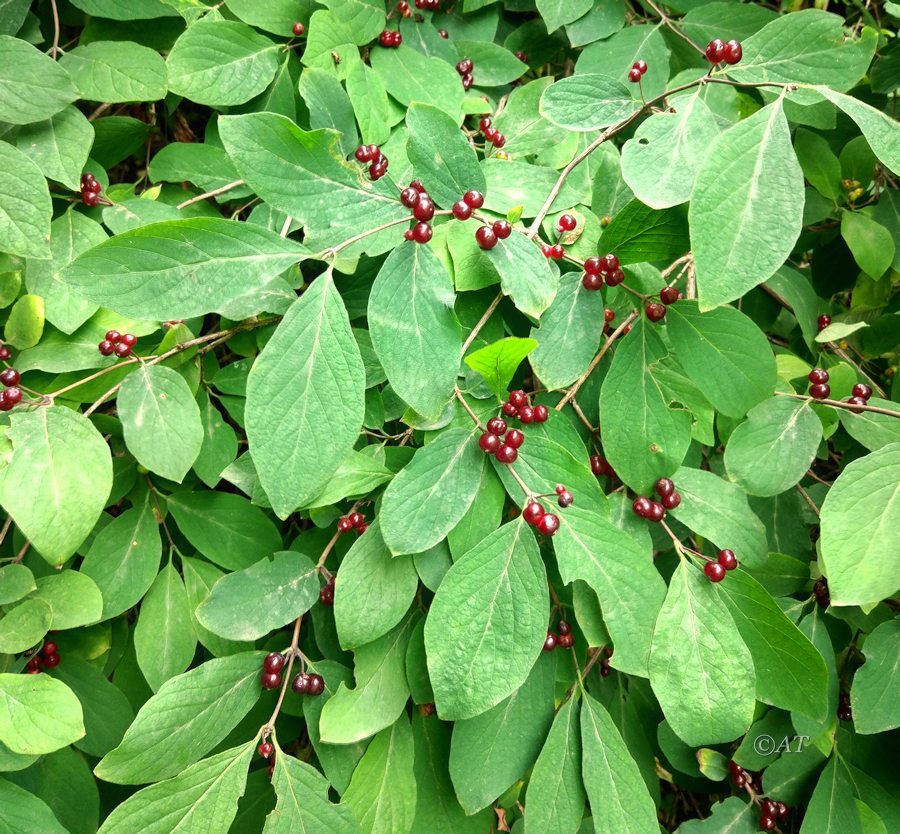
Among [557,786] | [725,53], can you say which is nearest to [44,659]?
[557,786]

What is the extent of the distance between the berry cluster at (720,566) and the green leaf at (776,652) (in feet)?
0.06

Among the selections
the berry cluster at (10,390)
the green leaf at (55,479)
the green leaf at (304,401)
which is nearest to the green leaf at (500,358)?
the green leaf at (304,401)

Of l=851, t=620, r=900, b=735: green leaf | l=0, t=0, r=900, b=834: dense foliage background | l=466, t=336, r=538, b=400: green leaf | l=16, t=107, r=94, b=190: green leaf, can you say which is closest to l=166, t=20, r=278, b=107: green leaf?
l=0, t=0, r=900, b=834: dense foliage background

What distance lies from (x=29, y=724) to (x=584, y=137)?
43.1 inches

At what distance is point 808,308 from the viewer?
1171mm

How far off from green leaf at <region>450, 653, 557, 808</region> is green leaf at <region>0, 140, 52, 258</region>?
79 centimetres

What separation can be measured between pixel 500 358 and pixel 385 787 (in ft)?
1.81

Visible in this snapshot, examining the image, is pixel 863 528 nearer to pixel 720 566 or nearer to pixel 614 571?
pixel 720 566

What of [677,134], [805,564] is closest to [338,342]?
[677,134]

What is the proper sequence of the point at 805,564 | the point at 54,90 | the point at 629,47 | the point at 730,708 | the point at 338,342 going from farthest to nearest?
the point at 629,47
the point at 805,564
the point at 54,90
the point at 730,708
the point at 338,342

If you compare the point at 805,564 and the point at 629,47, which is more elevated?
the point at 629,47

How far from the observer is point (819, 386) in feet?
3.23

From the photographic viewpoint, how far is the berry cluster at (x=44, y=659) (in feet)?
2.97

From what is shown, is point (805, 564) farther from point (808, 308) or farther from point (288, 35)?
point (288, 35)
